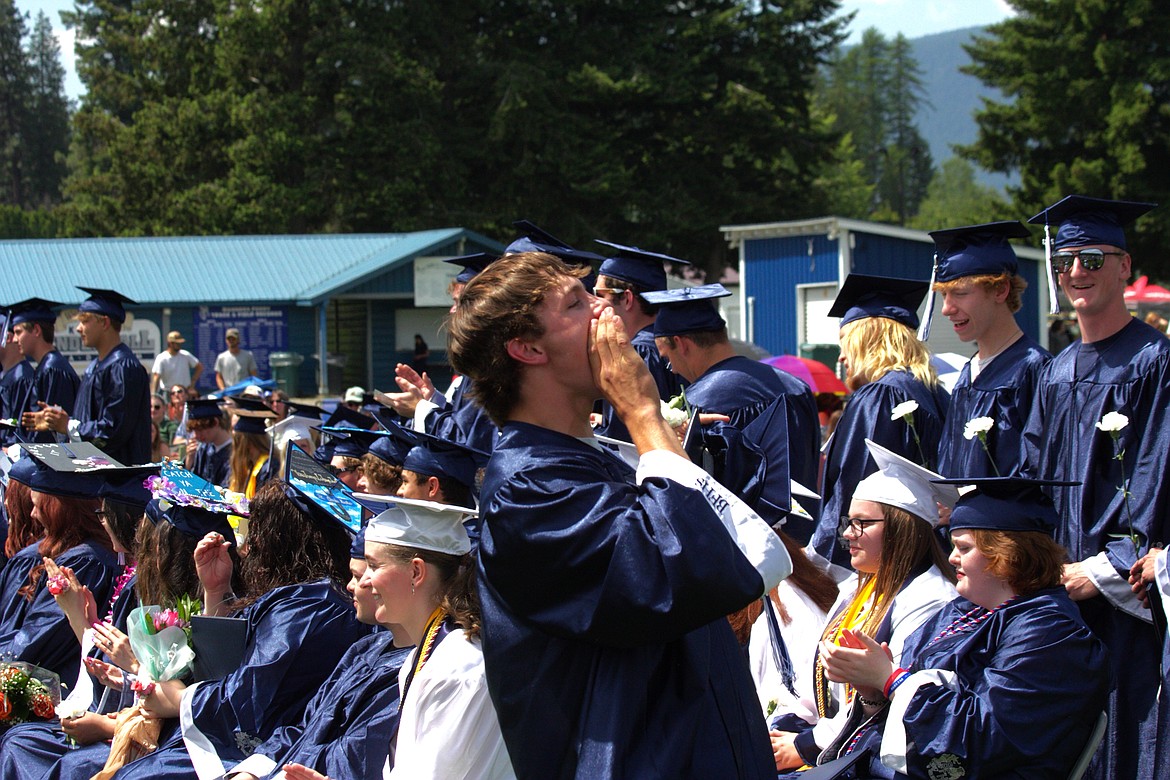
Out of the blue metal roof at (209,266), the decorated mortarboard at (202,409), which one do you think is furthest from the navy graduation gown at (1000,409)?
the blue metal roof at (209,266)

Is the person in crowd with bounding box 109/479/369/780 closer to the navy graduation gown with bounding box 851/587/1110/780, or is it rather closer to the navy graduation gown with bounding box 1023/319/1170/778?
the navy graduation gown with bounding box 851/587/1110/780

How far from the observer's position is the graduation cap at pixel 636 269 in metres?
5.42

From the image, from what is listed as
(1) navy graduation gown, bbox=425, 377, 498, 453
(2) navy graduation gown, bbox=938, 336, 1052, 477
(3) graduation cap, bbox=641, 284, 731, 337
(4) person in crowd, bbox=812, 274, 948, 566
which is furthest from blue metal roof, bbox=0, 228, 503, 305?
(2) navy graduation gown, bbox=938, 336, 1052, 477

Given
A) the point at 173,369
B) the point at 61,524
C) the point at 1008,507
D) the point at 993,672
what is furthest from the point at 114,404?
the point at 173,369

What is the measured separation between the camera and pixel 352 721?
3605 millimetres

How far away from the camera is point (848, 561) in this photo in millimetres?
4883

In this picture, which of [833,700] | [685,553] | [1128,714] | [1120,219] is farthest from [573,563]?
[1120,219]

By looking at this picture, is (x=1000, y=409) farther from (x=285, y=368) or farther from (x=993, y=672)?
(x=285, y=368)

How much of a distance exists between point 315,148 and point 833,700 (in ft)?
113

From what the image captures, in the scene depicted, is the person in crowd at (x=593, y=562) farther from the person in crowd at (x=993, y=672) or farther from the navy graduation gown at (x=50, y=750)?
the navy graduation gown at (x=50, y=750)

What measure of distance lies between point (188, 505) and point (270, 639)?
2.67 ft

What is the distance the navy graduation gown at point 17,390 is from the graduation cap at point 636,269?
19.2 ft

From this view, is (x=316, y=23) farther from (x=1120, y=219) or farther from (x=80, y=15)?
(x=1120, y=219)

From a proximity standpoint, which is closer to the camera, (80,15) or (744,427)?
(744,427)
